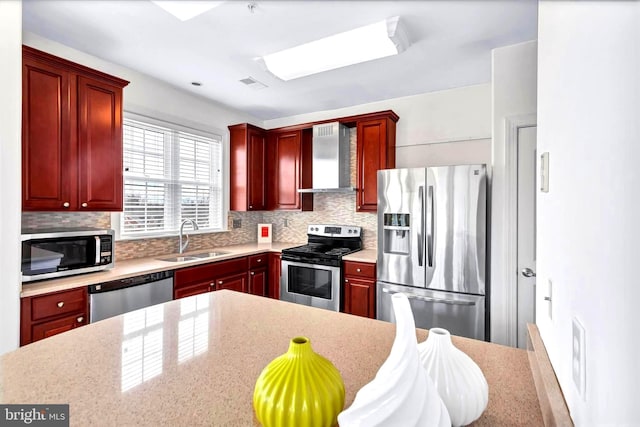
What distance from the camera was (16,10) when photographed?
1826mm

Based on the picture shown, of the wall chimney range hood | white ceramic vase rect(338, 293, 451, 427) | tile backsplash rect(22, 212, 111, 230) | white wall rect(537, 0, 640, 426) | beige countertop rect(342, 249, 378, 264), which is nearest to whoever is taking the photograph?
white wall rect(537, 0, 640, 426)

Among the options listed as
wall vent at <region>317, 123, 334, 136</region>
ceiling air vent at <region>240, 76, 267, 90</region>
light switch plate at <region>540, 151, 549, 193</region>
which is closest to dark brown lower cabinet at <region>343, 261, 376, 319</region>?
wall vent at <region>317, 123, 334, 136</region>

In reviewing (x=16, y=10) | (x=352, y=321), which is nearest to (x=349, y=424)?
(x=352, y=321)

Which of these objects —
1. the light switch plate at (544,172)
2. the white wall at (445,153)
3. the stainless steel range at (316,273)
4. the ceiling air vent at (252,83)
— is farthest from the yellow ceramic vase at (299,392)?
the white wall at (445,153)

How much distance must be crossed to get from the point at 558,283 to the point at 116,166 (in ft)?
9.51

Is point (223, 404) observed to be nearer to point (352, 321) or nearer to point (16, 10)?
point (352, 321)

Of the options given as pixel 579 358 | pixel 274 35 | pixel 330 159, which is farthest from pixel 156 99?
pixel 579 358

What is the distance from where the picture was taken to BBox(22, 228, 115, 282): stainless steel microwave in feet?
6.51

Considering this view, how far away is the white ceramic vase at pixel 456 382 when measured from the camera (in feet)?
2.15

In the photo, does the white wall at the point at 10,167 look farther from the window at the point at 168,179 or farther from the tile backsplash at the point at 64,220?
the window at the point at 168,179

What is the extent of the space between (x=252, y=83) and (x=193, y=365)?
9.39ft

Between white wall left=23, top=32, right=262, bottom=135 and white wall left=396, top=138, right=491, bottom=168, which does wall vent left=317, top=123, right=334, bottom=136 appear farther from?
white wall left=23, top=32, right=262, bottom=135

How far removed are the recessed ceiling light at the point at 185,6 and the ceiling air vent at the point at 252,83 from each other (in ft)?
3.61

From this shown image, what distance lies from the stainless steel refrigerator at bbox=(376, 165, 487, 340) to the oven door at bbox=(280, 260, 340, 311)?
482 mm
